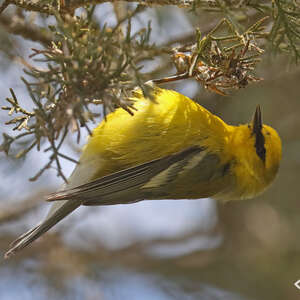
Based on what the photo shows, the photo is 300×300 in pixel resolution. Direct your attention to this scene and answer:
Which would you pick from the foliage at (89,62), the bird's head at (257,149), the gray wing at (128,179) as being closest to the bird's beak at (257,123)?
the bird's head at (257,149)

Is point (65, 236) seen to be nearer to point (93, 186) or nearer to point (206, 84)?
point (93, 186)

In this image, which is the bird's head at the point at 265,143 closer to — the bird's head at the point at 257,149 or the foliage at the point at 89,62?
the bird's head at the point at 257,149

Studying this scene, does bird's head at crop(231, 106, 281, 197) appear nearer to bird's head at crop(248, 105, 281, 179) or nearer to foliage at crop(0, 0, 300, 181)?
bird's head at crop(248, 105, 281, 179)

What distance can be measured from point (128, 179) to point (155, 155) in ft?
0.82

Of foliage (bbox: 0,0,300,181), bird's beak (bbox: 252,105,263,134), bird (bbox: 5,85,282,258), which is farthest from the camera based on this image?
bird's beak (bbox: 252,105,263,134)

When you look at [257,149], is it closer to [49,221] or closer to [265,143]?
[265,143]

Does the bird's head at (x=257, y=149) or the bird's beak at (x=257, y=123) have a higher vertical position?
the bird's beak at (x=257, y=123)

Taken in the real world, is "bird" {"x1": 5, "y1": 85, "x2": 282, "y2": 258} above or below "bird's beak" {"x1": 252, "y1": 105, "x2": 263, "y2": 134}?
below

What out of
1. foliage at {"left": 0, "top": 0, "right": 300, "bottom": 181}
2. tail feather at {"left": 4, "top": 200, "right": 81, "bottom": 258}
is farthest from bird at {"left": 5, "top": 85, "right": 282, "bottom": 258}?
foliage at {"left": 0, "top": 0, "right": 300, "bottom": 181}

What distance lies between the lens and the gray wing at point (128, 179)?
3.04 metres

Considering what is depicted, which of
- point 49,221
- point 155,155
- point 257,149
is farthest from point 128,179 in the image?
point 257,149

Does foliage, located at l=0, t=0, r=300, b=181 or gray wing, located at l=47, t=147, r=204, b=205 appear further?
gray wing, located at l=47, t=147, r=204, b=205

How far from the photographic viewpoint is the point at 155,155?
3186 millimetres

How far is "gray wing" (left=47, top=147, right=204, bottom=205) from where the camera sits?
3035mm
